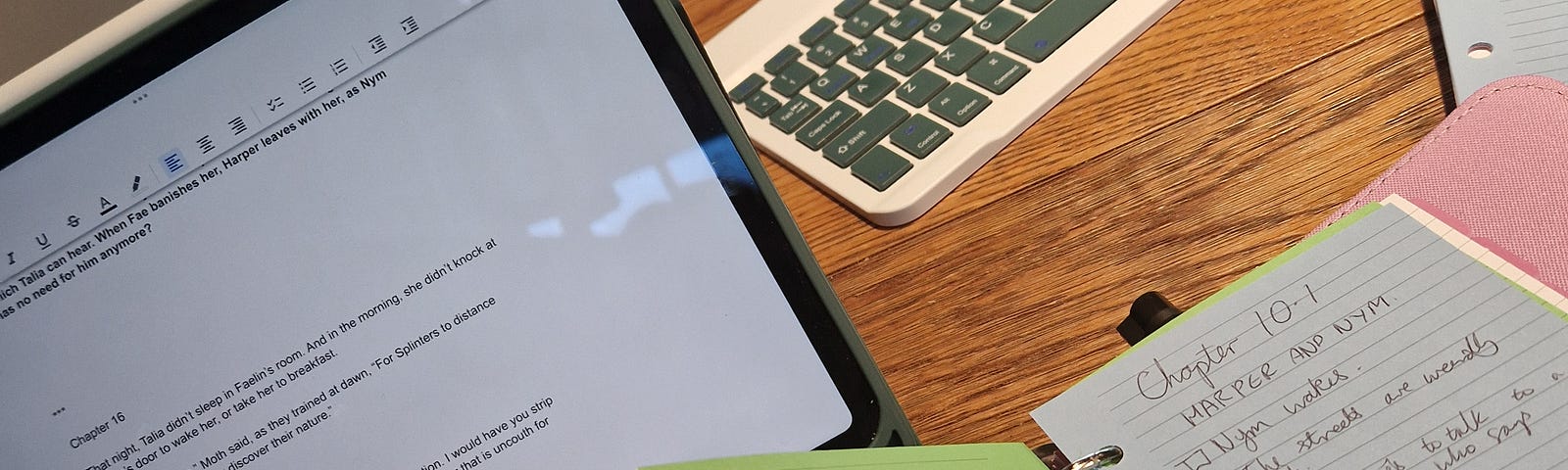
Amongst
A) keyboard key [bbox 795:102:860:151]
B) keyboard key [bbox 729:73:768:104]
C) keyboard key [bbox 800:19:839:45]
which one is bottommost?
keyboard key [bbox 795:102:860:151]

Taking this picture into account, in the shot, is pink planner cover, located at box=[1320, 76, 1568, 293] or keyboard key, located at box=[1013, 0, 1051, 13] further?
keyboard key, located at box=[1013, 0, 1051, 13]

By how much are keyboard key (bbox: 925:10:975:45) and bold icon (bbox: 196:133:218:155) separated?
1.18 feet

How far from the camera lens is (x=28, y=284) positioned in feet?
1.19

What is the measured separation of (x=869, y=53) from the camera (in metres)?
0.59

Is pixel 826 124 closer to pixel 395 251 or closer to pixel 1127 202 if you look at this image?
pixel 1127 202

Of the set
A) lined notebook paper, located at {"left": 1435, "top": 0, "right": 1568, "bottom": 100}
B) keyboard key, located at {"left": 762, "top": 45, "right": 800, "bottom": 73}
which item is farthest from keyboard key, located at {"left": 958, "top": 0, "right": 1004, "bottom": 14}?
lined notebook paper, located at {"left": 1435, "top": 0, "right": 1568, "bottom": 100}

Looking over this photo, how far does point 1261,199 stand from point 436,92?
0.35m

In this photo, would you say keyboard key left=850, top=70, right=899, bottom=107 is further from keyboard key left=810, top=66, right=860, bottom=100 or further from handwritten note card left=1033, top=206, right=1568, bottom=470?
handwritten note card left=1033, top=206, right=1568, bottom=470

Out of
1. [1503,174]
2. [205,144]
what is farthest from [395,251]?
[1503,174]

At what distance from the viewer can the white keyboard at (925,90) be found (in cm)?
54

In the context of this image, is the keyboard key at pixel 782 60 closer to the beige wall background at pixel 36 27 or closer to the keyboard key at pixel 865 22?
the keyboard key at pixel 865 22

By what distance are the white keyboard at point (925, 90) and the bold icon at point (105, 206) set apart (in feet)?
1.05

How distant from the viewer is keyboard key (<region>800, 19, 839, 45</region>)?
24.8 inches

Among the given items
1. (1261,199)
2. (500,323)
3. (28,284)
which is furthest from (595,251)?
(1261,199)
